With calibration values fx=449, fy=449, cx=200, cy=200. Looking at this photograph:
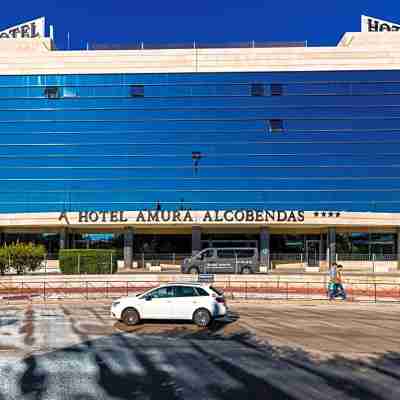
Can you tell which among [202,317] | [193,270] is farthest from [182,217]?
[202,317]

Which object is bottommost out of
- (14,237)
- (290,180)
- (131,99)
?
(14,237)

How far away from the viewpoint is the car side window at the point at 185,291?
620 inches

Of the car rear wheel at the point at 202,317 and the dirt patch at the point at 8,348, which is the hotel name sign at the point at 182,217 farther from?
the dirt patch at the point at 8,348

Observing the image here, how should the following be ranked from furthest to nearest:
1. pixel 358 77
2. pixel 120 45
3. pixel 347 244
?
pixel 120 45
pixel 358 77
pixel 347 244

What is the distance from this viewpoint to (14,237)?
4550cm

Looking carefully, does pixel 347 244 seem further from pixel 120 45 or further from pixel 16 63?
pixel 16 63

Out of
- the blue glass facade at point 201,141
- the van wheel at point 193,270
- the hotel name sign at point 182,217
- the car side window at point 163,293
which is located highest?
the blue glass facade at point 201,141

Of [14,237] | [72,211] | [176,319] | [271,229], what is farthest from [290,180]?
[176,319]

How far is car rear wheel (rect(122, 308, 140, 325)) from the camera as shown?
1563cm

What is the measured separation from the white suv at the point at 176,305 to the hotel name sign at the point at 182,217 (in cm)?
2566

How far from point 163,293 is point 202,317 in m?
1.63

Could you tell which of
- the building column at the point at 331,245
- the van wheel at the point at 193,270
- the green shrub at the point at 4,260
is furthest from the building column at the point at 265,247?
the green shrub at the point at 4,260

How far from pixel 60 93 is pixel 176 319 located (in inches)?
1485

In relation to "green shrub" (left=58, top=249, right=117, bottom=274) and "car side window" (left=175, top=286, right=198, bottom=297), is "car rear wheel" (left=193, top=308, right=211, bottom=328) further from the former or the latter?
"green shrub" (left=58, top=249, right=117, bottom=274)
